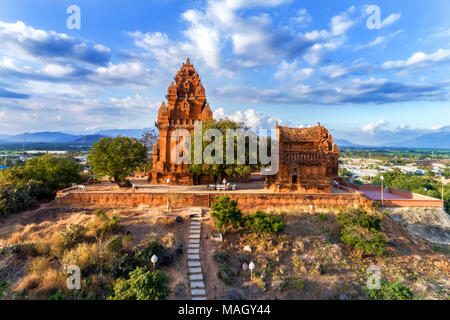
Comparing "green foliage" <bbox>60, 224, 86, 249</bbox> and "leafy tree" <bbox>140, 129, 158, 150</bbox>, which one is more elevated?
"leafy tree" <bbox>140, 129, 158, 150</bbox>

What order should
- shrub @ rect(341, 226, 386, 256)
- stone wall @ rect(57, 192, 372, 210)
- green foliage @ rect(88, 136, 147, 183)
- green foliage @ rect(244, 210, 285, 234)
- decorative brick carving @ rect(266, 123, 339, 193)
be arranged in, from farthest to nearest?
green foliage @ rect(88, 136, 147, 183) < decorative brick carving @ rect(266, 123, 339, 193) < stone wall @ rect(57, 192, 372, 210) < green foliage @ rect(244, 210, 285, 234) < shrub @ rect(341, 226, 386, 256)

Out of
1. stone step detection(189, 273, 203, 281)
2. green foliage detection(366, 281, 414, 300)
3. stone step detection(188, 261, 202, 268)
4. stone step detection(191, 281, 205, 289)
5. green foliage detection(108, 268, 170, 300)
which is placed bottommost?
green foliage detection(366, 281, 414, 300)

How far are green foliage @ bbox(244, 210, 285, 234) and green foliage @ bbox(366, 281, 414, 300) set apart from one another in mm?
5493

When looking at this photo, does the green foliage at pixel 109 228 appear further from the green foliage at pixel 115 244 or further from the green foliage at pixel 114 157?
the green foliage at pixel 114 157

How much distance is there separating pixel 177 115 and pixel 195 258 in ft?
59.8

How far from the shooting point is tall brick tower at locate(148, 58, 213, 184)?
26625 mm

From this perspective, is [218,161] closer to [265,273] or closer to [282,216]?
[282,216]

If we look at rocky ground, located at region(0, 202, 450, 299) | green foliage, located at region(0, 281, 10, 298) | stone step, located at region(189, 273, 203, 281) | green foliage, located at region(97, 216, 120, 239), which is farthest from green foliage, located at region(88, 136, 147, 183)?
stone step, located at region(189, 273, 203, 281)


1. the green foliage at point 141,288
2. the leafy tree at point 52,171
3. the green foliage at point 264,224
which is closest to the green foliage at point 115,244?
the green foliage at point 141,288

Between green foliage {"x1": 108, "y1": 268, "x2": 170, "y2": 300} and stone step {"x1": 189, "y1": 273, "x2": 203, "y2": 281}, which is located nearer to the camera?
green foliage {"x1": 108, "y1": 268, "x2": 170, "y2": 300}

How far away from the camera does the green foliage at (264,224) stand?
15.3 meters

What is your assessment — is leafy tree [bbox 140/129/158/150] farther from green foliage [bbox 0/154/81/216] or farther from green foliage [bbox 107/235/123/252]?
green foliage [bbox 107/235/123/252]
